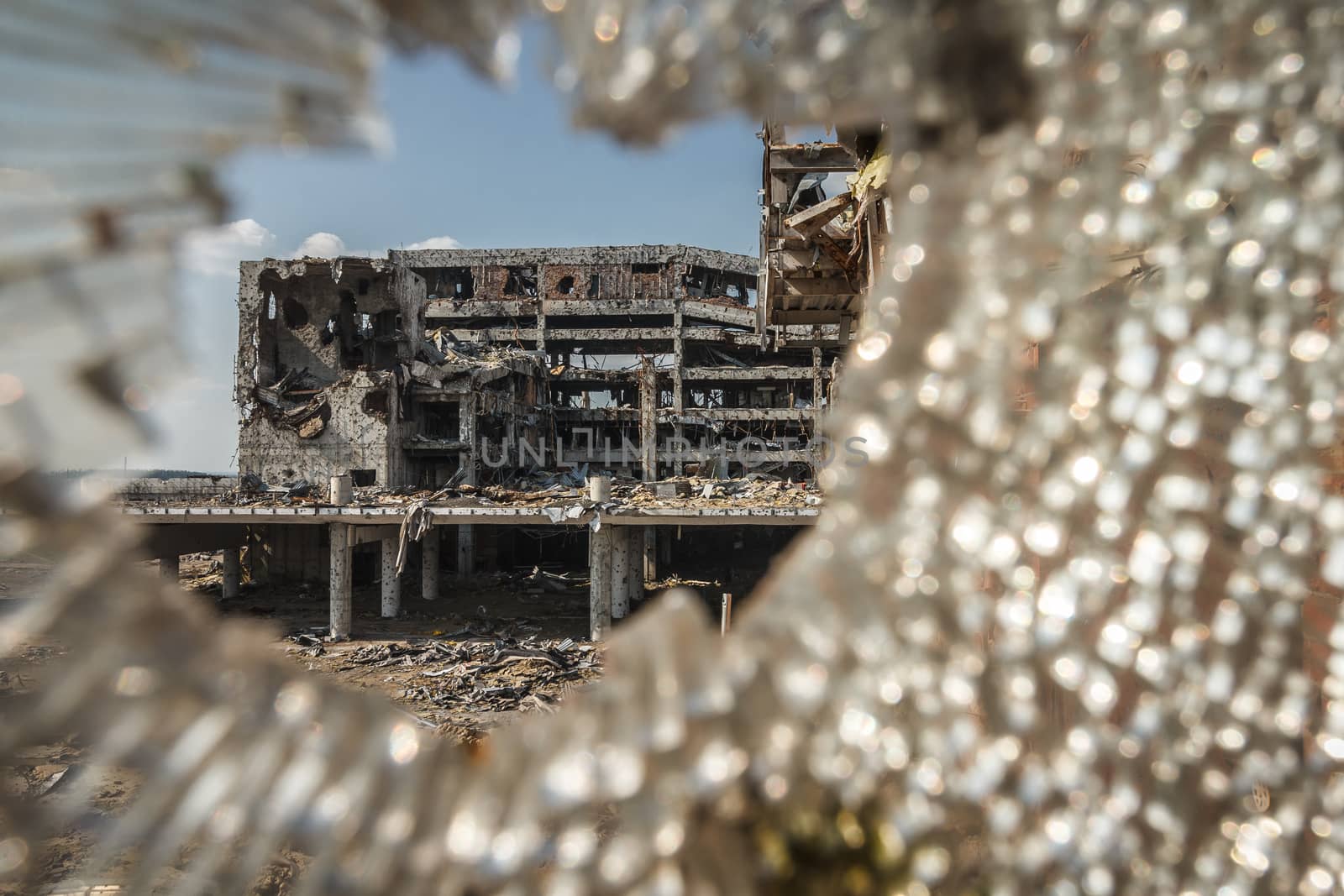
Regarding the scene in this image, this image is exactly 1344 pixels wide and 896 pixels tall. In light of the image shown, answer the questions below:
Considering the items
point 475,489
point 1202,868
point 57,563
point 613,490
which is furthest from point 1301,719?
point 475,489

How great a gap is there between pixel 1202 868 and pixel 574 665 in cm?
1513

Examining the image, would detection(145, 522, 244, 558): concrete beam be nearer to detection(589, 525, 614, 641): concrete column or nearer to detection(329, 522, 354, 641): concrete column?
detection(329, 522, 354, 641): concrete column

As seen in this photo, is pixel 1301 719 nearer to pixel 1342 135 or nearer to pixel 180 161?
pixel 1342 135

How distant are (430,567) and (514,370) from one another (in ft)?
32.2

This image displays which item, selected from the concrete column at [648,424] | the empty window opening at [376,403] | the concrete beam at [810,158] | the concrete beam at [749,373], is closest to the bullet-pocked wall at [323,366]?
the empty window opening at [376,403]

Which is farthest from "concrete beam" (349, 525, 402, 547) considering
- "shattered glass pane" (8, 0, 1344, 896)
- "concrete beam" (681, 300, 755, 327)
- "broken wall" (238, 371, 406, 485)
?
"concrete beam" (681, 300, 755, 327)

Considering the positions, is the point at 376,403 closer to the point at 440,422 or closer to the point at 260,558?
the point at 440,422

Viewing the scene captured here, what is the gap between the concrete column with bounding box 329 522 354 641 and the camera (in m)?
17.3

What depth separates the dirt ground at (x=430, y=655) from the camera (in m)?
8.48

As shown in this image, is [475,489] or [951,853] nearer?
[951,853]

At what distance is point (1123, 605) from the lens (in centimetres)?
81

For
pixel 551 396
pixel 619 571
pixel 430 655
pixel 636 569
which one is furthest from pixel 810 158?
pixel 551 396

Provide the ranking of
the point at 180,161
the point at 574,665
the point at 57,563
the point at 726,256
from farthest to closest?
the point at 726,256 < the point at 574,665 < the point at 180,161 < the point at 57,563

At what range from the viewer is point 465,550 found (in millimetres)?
25656
